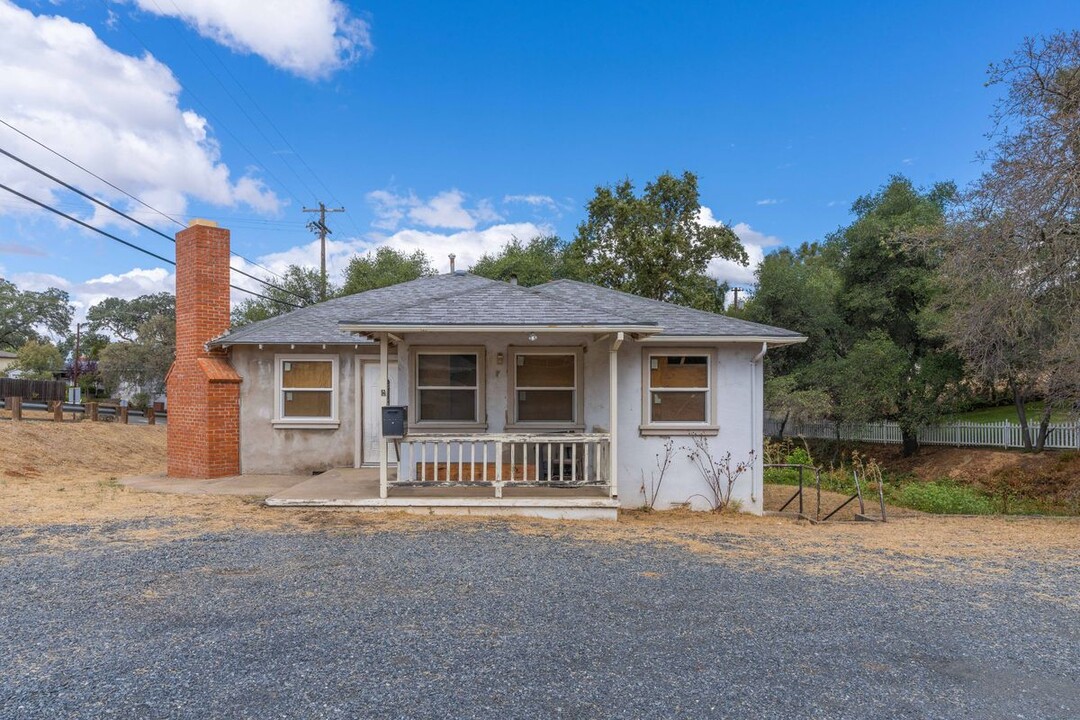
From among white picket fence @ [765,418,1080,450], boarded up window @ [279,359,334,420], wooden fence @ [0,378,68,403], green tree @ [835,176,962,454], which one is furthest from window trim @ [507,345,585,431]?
wooden fence @ [0,378,68,403]

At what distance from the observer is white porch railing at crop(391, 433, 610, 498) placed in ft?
27.8

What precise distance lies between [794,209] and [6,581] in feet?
92.9

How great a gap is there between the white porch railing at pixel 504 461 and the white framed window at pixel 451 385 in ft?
1.72

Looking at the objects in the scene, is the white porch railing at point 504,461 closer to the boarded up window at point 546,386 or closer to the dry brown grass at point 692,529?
the boarded up window at point 546,386

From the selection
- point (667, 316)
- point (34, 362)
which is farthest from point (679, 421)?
point (34, 362)

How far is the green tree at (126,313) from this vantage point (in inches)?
2601

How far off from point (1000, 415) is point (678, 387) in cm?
2372

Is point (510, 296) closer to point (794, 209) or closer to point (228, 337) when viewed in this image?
point (228, 337)

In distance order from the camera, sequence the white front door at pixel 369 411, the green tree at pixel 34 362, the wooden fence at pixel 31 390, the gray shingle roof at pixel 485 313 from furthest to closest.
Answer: the green tree at pixel 34 362, the wooden fence at pixel 31 390, the white front door at pixel 369 411, the gray shingle roof at pixel 485 313

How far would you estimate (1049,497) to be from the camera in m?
16.5

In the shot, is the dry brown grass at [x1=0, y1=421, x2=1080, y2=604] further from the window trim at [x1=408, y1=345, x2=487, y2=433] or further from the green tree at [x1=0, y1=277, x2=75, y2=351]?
the green tree at [x1=0, y1=277, x2=75, y2=351]

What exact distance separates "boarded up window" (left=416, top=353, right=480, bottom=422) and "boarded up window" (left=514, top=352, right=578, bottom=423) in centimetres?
74

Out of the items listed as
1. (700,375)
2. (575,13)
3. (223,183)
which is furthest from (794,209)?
(223,183)

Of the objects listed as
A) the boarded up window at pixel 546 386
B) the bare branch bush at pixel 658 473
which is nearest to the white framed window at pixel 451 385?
the boarded up window at pixel 546 386
